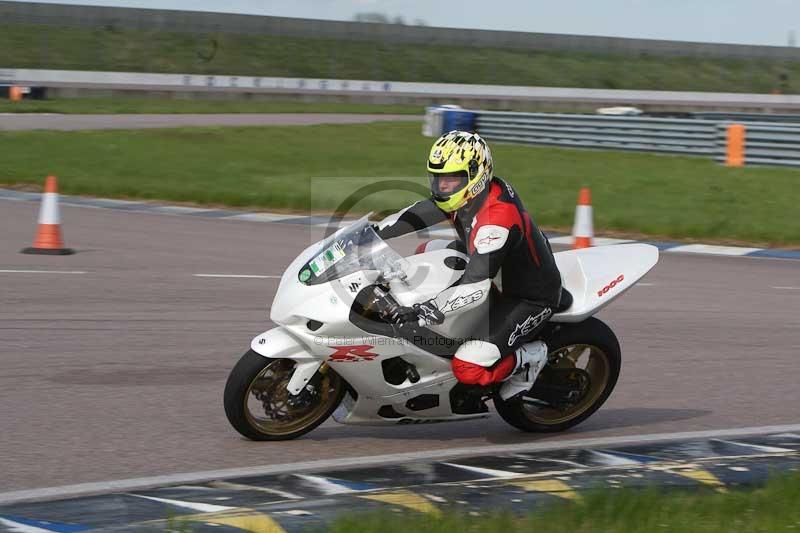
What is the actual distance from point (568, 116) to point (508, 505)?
23755 mm

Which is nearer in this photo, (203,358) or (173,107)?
(203,358)

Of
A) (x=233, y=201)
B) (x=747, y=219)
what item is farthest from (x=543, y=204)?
(x=233, y=201)

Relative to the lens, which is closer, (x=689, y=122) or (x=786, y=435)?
(x=786, y=435)

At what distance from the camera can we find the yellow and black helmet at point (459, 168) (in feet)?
19.0

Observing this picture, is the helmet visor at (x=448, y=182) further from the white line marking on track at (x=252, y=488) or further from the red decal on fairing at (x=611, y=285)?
the white line marking on track at (x=252, y=488)

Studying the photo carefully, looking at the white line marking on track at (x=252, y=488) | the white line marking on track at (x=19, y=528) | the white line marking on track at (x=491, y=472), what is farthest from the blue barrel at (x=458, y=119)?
the white line marking on track at (x=19, y=528)

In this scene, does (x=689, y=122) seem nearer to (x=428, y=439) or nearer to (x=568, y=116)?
(x=568, y=116)

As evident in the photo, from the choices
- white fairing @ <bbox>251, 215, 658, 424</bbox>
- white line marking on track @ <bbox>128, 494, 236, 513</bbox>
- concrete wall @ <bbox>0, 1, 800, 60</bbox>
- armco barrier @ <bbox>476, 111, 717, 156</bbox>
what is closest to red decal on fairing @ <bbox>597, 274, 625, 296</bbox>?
white fairing @ <bbox>251, 215, 658, 424</bbox>

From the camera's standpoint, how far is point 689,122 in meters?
24.7

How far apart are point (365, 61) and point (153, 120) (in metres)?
34.1

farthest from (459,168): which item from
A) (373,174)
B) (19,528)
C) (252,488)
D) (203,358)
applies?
(373,174)

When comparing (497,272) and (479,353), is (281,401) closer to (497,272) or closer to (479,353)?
(479,353)

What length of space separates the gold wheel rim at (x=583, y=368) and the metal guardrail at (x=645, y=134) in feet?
54.7

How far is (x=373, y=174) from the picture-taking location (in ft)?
73.0
